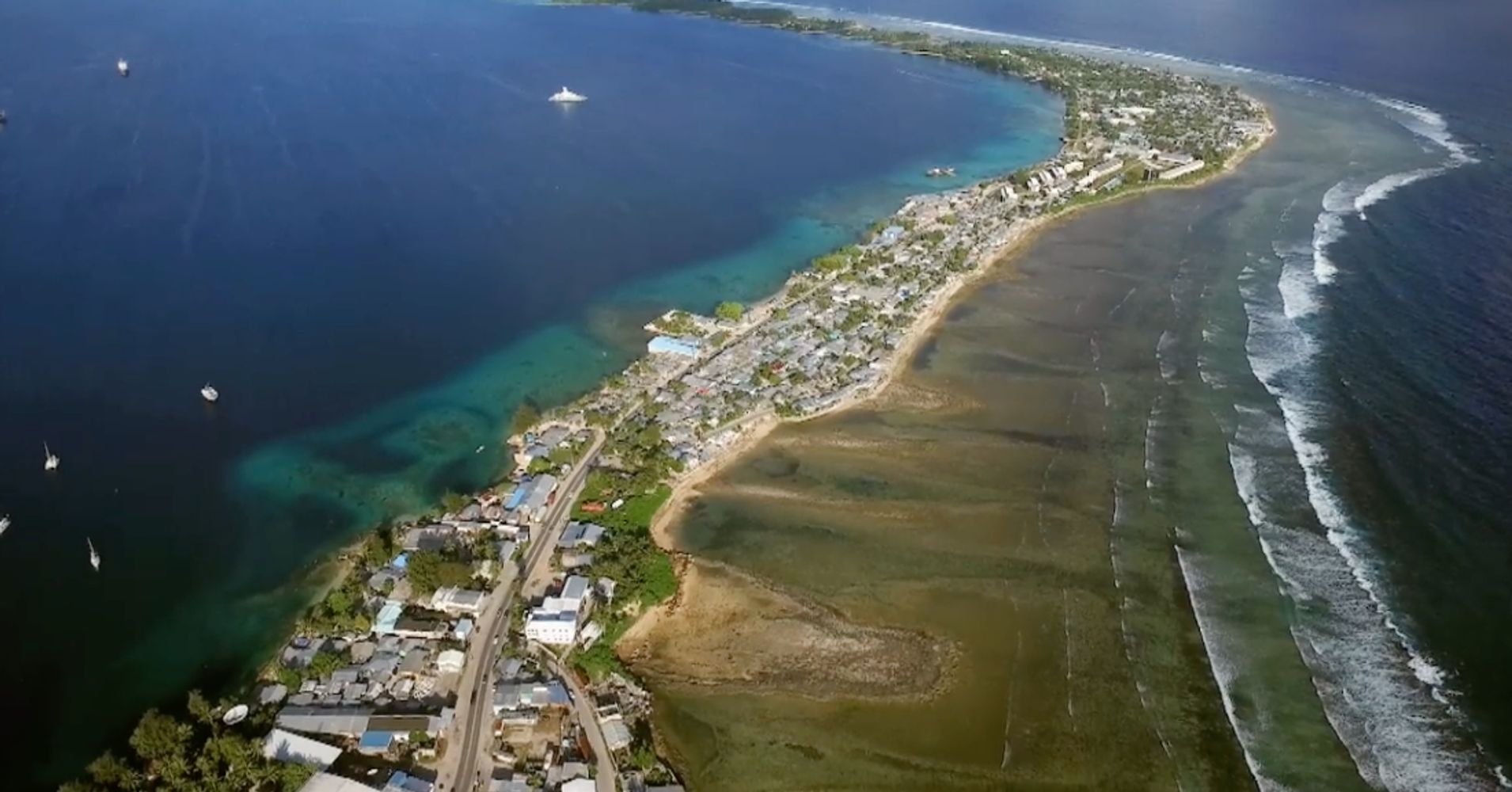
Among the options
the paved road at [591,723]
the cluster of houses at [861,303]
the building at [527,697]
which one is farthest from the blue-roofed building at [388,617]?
the cluster of houses at [861,303]


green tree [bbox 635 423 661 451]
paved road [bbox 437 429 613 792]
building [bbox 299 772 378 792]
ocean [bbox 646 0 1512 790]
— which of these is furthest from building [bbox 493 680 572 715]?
green tree [bbox 635 423 661 451]

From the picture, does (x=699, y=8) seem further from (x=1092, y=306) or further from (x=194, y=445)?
(x=194, y=445)

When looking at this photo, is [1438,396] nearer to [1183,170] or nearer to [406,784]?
[1183,170]

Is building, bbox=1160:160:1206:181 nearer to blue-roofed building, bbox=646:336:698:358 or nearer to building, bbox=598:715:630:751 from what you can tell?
blue-roofed building, bbox=646:336:698:358

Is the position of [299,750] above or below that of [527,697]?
below

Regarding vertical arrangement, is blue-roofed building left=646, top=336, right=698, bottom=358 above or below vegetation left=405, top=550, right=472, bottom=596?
above

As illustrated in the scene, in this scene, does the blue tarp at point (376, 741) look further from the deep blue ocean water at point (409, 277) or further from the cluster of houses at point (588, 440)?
the deep blue ocean water at point (409, 277)

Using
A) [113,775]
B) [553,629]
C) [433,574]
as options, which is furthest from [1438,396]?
[113,775]
